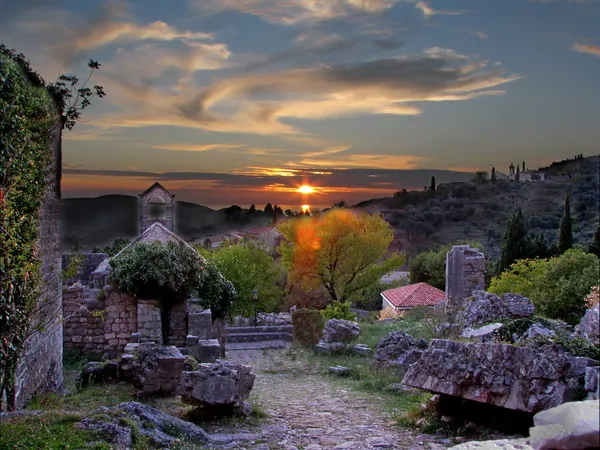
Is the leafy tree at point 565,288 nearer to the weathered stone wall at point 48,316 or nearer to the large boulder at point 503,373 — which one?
the large boulder at point 503,373

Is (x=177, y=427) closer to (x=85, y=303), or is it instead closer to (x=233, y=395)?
(x=233, y=395)

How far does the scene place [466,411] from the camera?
Answer: 9016mm

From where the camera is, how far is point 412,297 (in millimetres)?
40000

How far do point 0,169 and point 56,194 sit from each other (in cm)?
378

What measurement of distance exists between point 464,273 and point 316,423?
16172mm

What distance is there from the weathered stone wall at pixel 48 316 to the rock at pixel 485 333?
278 inches

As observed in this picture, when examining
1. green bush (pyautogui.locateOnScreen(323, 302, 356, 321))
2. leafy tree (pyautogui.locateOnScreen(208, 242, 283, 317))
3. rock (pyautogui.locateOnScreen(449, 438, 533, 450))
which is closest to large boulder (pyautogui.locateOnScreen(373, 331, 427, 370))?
green bush (pyautogui.locateOnScreen(323, 302, 356, 321))

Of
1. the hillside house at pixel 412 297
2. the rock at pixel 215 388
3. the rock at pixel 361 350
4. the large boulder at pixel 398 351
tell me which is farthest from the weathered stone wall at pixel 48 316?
the hillside house at pixel 412 297

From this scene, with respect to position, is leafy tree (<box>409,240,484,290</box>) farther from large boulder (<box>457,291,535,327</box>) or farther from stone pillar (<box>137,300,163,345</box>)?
large boulder (<box>457,291,535,327</box>)

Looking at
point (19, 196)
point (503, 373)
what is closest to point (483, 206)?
Answer: point (503, 373)

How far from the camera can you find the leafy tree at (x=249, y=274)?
3338 centimetres

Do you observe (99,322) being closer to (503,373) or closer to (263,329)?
(263,329)

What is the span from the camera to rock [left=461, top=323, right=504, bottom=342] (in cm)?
893

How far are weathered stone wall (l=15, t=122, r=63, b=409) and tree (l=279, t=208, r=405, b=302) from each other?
28.6 m
